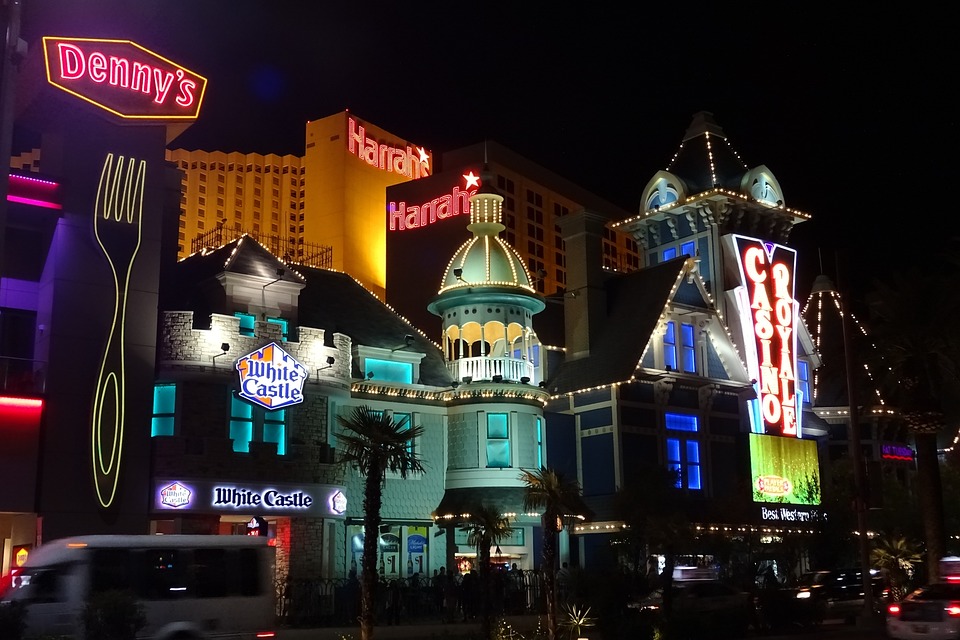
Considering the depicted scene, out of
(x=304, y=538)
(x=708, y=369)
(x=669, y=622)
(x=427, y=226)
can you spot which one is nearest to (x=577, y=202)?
(x=427, y=226)

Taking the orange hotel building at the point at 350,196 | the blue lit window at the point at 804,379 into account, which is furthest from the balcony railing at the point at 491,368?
the orange hotel building at the point at 350,196

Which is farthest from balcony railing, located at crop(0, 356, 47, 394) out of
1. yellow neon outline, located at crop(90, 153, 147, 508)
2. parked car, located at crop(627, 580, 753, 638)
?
parked car, located at crop(627, 580, 753, 638)

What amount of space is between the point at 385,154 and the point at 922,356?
71298 millimetres

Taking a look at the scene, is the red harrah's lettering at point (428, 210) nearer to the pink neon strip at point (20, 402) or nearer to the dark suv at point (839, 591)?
the dark suv at point (839, 591)

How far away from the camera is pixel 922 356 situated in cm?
3441

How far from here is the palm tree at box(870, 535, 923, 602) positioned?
126 feet

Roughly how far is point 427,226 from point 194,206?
2595 inches

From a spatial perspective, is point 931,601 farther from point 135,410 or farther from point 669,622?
point 135,410

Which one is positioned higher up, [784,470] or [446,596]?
[784,470]

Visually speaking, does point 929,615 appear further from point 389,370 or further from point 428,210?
point 428,210

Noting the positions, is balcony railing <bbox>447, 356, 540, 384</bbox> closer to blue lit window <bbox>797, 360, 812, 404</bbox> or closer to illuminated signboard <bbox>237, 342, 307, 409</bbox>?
illuminated signboard <bbox>237, 342, 307, 409</bbox>

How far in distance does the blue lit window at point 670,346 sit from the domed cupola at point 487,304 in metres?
5.83

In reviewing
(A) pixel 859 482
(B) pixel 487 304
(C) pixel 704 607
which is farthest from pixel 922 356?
(B) pixel 487 304

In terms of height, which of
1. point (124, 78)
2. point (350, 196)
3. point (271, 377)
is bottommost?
point (271, 377)
